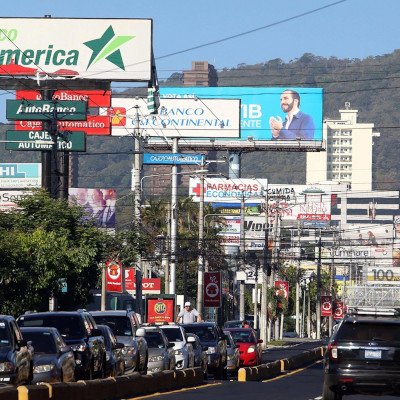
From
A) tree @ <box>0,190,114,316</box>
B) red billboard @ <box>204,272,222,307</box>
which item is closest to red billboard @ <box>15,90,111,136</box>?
red billboard @ <box>204,272,222,307</box>

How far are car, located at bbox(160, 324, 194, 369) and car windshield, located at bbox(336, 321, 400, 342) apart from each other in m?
13.0

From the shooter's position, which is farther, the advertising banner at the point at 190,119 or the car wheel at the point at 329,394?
the advertising banner at the point at 190,119

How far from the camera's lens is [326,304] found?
105 m

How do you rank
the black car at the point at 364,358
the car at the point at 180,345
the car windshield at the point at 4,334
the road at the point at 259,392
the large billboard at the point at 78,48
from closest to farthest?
the car windshield at the point at 4,334, the black car at the point at 364,358, the road at the point at 259,392, the car at the point at 180,345, the large billboard at the point at 78,48

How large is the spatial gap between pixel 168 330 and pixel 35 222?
872cm

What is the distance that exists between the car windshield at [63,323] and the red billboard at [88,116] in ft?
126

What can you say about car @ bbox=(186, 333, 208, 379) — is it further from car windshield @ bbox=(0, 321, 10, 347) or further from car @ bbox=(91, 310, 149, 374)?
car windshield @ bbox=(0, 321, 10, 347)

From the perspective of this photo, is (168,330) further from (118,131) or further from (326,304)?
(326,304)

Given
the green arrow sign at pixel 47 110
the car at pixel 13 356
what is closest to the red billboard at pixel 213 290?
the green arrow sign at pixel 47 110

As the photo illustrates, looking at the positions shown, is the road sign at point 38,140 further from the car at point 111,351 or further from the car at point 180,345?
the car at point 111,351

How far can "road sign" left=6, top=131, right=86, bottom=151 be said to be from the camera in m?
50.1

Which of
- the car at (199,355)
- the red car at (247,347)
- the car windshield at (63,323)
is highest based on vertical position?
the car windshield at (63,323)

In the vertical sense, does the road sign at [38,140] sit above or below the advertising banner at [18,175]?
below

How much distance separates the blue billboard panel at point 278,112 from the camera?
93.6 meters
